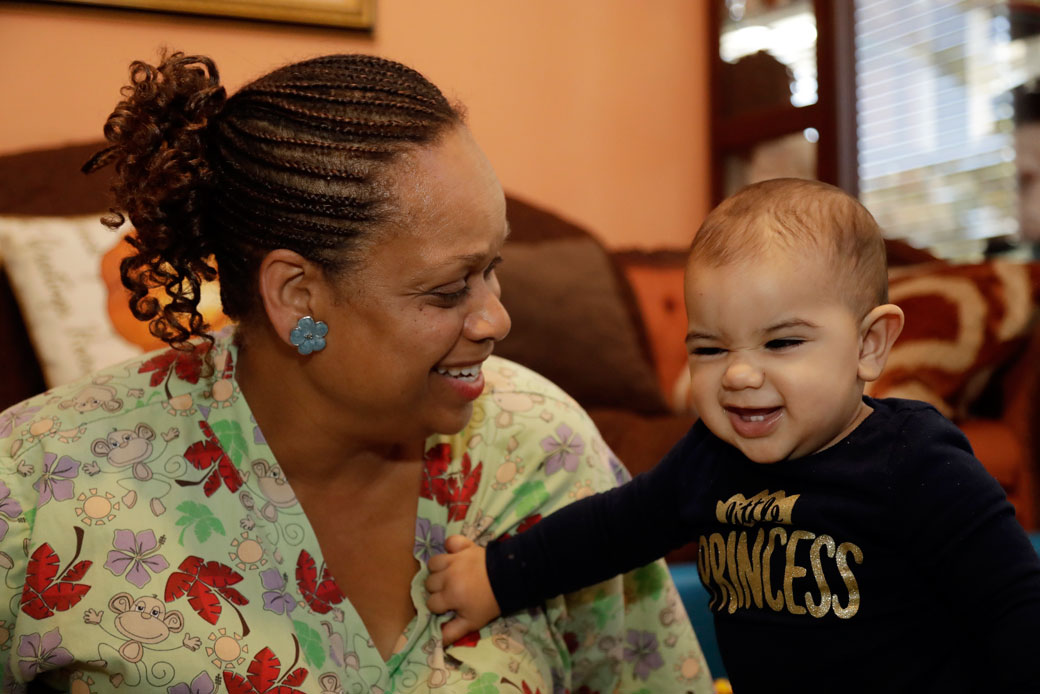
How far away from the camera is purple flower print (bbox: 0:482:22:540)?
3.68 feet

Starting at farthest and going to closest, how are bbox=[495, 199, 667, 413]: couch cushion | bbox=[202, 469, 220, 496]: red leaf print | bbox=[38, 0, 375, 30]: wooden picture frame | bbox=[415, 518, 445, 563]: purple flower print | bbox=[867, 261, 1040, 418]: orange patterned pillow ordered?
1. bbox=[38, 0, 375, 30]: wooden picture frame
2. bbox=[495, 199, 667, 413]: couch cushion
3. bbox=[867, 261, 1040, 418]: orange patterned pillow
4. bbox=[415, 518, 445, 563]: purple flower print
5. bbox=[202, 469, 220, 496]: red leaf print

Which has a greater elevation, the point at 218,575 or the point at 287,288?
the point at 287,288

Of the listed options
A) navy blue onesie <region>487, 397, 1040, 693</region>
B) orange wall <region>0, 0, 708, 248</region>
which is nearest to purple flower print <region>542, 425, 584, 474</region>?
navy blue onesie <region>487, 397, 1040, 693</region>

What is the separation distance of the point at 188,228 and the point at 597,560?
2.15 feet

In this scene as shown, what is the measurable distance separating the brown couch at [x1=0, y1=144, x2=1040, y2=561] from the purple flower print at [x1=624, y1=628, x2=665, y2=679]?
0.55m

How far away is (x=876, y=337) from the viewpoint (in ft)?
3.44

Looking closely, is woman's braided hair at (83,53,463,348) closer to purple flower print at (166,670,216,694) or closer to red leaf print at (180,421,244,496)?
red leaf print at (180,421,244,496)

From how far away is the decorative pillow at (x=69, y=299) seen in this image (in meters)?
1.84

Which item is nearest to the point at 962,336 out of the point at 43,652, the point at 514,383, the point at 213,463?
the point at 514,383

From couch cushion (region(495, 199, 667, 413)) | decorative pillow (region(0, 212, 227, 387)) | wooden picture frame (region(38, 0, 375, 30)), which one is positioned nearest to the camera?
decorative pillow (region(0, 212, 227, 387))

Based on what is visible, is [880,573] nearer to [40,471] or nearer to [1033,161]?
[40,471]

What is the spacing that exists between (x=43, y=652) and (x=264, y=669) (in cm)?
24

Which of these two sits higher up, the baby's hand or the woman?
the woman

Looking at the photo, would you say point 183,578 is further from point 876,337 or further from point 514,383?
point 876,337
